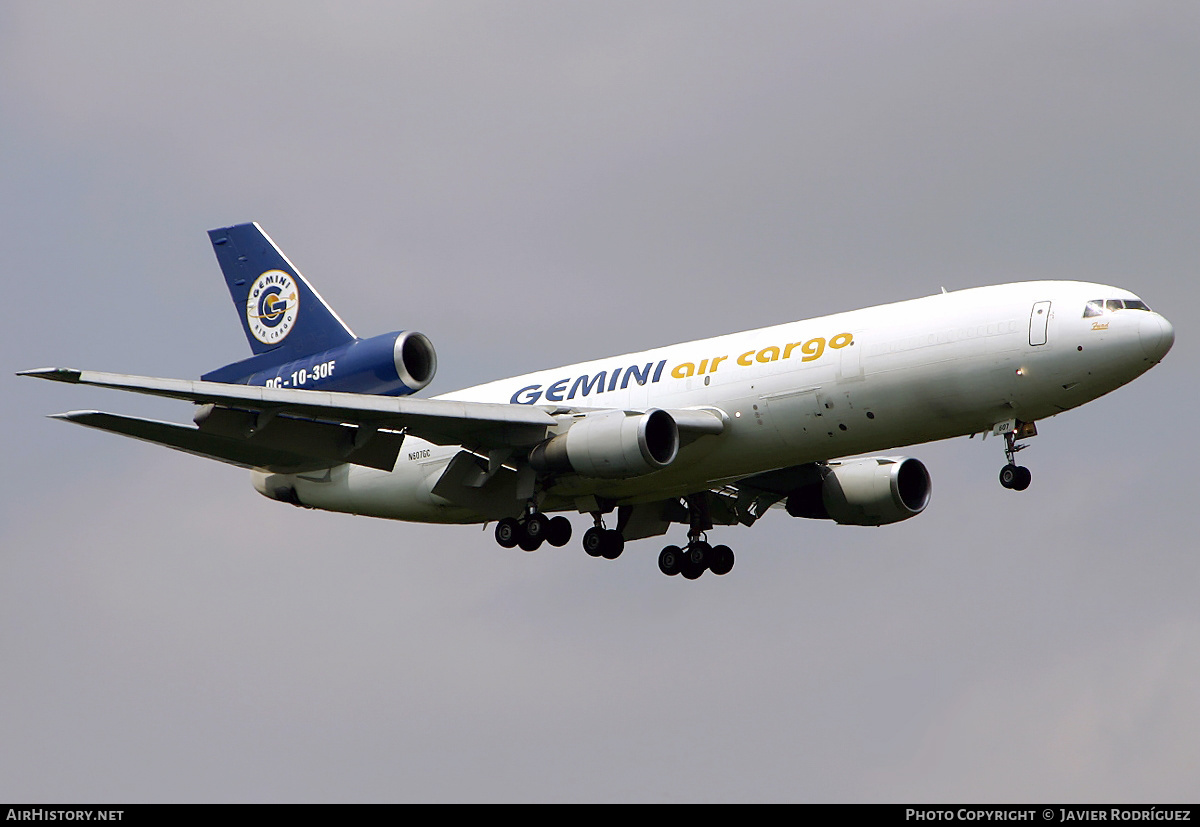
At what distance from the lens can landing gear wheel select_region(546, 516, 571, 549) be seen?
41.3m

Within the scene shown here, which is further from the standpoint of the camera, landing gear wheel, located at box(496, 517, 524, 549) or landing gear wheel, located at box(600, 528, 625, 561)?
landing gear wheel, located at box(600, 528, 625, 561)

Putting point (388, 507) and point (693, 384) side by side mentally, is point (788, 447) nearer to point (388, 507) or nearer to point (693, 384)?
point (693, 384)

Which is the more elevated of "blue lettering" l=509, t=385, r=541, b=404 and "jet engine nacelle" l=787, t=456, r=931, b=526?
"blue lettering" l=509, t=385, r=541, b=404

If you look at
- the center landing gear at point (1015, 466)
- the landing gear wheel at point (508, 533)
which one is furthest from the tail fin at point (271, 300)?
the center landing gear at point (1015, 466)

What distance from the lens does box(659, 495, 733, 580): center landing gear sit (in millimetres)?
45406

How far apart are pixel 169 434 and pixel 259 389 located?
6.18 metres

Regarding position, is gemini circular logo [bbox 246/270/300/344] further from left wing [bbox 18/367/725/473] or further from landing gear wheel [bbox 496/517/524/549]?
landing gear wheel [bbox 496/517/524/549]

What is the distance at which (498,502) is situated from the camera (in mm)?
42156

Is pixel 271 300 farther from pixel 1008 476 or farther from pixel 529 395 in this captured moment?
pixel 1008 476

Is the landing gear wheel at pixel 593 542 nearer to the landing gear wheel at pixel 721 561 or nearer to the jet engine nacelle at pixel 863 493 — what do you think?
the landing gear wheel at pixel 721 561

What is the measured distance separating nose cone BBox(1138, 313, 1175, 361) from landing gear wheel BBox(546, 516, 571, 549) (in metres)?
14.2

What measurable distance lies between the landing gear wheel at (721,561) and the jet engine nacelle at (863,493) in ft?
6.96

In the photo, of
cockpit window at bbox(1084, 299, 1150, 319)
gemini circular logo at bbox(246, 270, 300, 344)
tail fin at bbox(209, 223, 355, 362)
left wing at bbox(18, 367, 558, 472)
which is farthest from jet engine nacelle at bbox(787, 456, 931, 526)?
gemini circular logo at bbox(246, 270, 300, 344)

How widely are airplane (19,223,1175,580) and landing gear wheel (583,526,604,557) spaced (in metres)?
0.05
